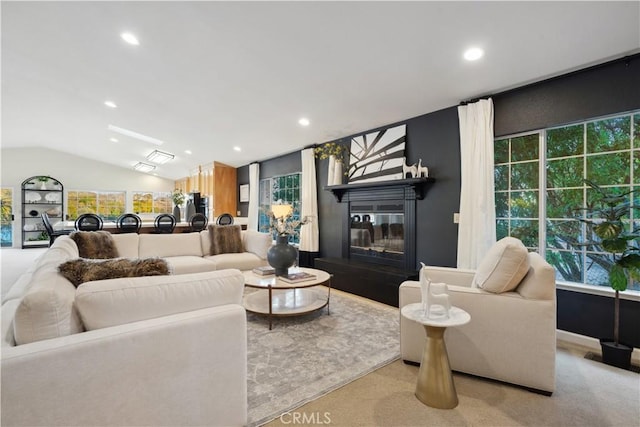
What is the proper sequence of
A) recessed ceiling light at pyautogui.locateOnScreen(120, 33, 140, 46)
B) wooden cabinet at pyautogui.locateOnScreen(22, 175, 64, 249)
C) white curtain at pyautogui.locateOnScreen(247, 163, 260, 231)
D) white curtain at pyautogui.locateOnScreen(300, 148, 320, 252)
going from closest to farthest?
recessed ceiling light at pyautogui.locateOnScreen(120, 33, 140, 46), white curtain at pyautogui.locateOnScreen(300, 148, 320, 252), white curtain at pyautogui.locateOnScreen(247, 163, 260, 231), wooden cabinet at pyautogui.locateOnScreen(22, 175, 64, 249)

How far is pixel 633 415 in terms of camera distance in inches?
69.3

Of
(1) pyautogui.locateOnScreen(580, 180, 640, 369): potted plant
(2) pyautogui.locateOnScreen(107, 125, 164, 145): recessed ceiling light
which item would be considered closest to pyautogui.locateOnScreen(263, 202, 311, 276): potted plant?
(1) pyautogui.locateOnScreen(580, 180, 640, 369): potted plant

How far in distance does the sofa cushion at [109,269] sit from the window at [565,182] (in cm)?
325

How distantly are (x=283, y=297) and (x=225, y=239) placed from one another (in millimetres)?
1722

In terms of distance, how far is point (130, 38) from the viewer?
2.91 metres

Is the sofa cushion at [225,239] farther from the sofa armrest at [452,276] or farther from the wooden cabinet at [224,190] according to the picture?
the wooden cabinet at [224,190]

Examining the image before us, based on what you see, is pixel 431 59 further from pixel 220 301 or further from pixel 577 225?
pixel 220 301

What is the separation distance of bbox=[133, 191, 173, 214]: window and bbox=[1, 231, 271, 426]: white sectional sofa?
10.6m

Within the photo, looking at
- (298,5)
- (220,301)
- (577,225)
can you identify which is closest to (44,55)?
(298,5)

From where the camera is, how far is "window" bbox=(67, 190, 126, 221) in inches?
382

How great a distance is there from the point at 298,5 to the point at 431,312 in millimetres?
2329

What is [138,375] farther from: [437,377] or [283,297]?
[283,297]

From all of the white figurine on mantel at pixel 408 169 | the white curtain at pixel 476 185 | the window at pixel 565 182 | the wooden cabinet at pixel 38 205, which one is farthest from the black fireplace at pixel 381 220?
the wooden cabinet at pixel 38 205

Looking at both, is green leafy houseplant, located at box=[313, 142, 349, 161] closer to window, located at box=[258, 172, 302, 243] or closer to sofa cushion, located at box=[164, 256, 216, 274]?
window, located at box=[258, 172, 302, 243]
